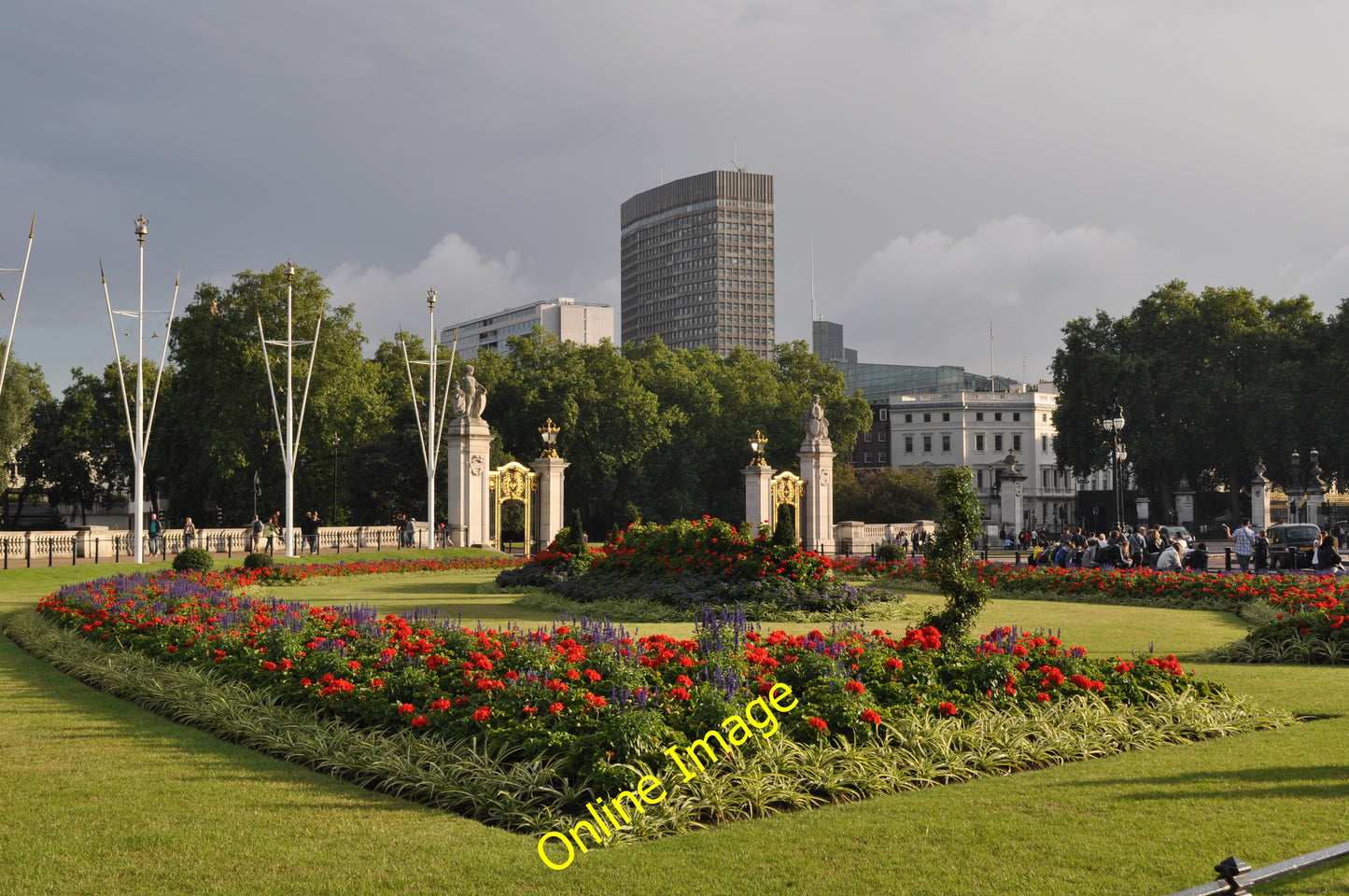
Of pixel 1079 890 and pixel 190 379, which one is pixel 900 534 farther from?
pixel 1079 890

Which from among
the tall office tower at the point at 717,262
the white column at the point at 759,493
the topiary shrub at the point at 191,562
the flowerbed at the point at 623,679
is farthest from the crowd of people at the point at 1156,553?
the tall office tower at the point at 717,262

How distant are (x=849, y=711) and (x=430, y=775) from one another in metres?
2.68

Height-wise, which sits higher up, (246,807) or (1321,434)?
(1321,434)

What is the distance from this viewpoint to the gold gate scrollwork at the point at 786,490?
128ft

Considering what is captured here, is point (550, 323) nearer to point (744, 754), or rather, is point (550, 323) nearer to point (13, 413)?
point (13, 413)

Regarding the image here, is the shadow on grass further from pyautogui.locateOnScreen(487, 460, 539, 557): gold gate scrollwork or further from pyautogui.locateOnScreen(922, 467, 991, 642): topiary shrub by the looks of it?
pyautogui.locateOnScreen(487, 460, 539, 557): gold gate scrollwork

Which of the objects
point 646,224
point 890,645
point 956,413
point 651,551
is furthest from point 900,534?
point 646,224

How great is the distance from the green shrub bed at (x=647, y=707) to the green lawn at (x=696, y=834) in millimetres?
264

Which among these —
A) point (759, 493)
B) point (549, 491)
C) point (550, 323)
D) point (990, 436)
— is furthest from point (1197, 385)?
point (550, 323)

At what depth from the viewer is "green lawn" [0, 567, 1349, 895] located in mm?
4965

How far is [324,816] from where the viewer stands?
596cm

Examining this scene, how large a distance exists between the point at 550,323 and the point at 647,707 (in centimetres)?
13760

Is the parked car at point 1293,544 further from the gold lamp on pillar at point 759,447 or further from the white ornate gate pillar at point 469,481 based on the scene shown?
the white ornate gate pillar at point 469,481

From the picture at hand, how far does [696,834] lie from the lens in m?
5.67
